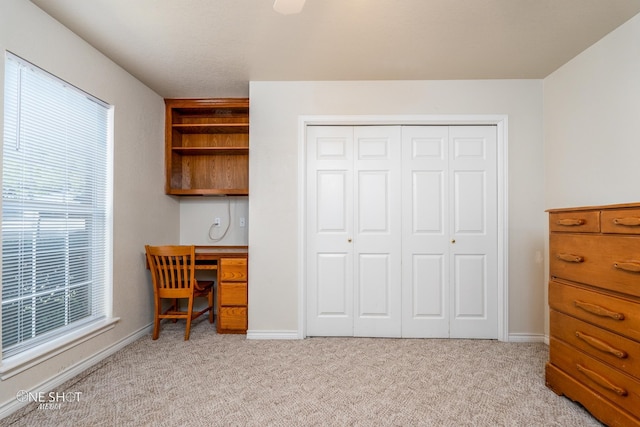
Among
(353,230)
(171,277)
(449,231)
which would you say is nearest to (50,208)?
(171,277)

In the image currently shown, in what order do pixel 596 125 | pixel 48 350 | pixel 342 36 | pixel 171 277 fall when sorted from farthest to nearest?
pixel 171 277
pixel 596 125
pixel 342 36
pixel 48 350

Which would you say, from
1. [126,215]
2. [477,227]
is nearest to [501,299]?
[477,227]

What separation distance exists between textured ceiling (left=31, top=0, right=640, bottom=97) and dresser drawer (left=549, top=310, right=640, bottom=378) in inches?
75.6

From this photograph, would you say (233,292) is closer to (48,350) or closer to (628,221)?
(48,350)

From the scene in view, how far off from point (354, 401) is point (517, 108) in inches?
112

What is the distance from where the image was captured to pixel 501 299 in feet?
9.23

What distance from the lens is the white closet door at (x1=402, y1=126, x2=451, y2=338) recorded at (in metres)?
2.89

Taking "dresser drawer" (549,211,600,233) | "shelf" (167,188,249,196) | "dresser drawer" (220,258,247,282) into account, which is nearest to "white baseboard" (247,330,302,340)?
"dresser drawer" (220,258,247,282)

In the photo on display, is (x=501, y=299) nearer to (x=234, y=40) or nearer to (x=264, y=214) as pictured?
(x=264, y=214)

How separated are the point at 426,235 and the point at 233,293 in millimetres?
1942

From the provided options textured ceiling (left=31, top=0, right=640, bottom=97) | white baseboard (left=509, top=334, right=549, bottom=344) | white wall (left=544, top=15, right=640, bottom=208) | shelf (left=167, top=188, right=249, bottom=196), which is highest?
textured ceiling (left=31, top=0, right=640, bottom=97)

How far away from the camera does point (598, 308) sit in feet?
5.36

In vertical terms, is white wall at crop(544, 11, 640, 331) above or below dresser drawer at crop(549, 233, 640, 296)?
above

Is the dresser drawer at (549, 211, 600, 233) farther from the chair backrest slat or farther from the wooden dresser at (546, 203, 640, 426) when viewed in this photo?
the chair backrest slat
